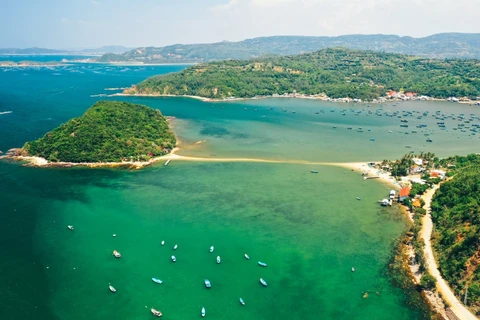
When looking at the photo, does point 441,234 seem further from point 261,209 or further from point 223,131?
point 223,131

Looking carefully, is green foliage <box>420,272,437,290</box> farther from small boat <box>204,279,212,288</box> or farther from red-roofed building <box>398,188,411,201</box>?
small boat <box>204,279,212,288</box>

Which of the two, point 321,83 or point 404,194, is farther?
point 321,83

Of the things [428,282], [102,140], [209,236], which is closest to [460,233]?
[428,282]

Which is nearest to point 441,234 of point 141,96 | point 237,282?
point 237,282

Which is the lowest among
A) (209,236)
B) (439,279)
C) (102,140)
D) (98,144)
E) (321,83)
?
(439,279)

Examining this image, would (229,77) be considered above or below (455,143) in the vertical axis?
above

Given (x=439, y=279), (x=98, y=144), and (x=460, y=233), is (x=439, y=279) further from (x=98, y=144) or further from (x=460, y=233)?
(x=98, y=144)
